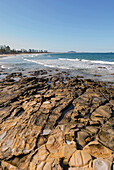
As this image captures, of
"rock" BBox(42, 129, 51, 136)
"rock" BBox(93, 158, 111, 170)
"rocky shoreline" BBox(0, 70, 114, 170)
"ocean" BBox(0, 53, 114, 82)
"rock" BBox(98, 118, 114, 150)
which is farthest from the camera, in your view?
"ocean" BBox(0, 53, 114, 82)

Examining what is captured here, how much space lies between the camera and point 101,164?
7.10ft

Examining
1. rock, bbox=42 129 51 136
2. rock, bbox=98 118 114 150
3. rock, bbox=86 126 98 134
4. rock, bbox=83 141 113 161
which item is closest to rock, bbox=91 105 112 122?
rock, bbox=98 118 114 150

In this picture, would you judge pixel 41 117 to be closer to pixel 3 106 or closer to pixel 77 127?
pixel 77 127

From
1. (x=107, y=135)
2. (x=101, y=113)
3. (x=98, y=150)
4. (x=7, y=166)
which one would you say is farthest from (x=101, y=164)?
(x=101, y=113)

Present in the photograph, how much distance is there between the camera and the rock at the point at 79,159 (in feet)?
7.19

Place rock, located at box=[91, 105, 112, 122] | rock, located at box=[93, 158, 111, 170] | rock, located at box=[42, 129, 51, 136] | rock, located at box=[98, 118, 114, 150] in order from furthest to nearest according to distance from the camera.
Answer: rock, located at box=[91, 105, 112, 122]
rock, located at box=[42, 129, 51, 136]
rock, located at box=[98, 118, 114, 150]
rock, located at box=[93, 158, 111, 170]

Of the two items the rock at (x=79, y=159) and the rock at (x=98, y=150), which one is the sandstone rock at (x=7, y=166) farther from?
the rock at (x=98, y=150)

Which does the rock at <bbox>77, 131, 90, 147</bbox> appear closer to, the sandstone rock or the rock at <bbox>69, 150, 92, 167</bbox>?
the rock at <bbox>69, 150, 92, 167</bbox>

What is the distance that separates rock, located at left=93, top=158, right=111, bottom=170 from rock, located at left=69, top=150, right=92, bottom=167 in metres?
0.15

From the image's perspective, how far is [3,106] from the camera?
5.02 meters

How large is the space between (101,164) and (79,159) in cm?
48

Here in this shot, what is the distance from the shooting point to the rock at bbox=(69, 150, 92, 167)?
2191 millimetres

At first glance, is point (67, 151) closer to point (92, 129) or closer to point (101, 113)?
point (92, 129)

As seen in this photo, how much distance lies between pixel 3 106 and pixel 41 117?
241 cm
